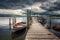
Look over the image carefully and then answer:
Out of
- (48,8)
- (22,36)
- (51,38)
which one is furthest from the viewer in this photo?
(48,8)

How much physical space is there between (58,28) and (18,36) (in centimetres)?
432

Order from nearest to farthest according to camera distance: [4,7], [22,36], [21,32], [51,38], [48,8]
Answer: [51,38], [21,32], [22,36], [48,8], [4,7]

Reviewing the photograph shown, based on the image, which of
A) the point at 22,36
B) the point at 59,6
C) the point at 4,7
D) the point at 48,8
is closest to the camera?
the point at 22,36

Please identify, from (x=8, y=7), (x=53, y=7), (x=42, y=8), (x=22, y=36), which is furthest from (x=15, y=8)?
(x=22, y=36)

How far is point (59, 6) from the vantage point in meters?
123

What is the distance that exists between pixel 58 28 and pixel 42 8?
112 m

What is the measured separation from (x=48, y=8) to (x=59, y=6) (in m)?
11.3

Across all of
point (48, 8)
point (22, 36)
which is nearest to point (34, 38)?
point (22, 36)

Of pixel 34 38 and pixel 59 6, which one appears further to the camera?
pixel 59 6

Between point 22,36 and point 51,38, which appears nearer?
point 51,38

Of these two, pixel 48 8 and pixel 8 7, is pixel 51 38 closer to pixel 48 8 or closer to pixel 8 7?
pixel 48 8

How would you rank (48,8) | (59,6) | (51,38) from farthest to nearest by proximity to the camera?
(48,8), (59,6), (51,38)

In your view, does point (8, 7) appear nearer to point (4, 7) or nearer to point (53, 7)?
point (4, 7)

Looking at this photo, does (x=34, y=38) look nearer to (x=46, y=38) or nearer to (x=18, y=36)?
(x=46, y=38)
